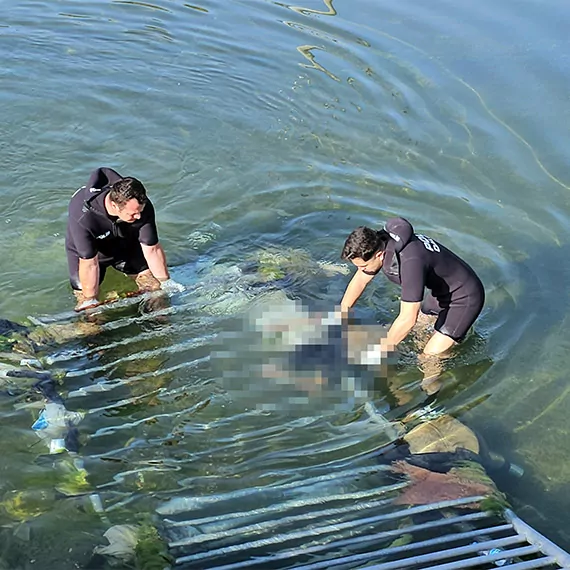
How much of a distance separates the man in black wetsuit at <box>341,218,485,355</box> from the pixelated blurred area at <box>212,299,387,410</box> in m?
0.26

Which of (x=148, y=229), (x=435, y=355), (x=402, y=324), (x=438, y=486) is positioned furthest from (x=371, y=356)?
(x=148, y=229)

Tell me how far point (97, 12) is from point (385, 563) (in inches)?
590

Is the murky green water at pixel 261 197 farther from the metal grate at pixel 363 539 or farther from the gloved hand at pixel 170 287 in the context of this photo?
the metal grate at pixel 363 539

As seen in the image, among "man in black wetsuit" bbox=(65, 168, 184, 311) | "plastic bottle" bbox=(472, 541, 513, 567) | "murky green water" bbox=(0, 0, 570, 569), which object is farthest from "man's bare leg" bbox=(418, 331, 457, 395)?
"man in black wetsuit" bbox=(65, 168, 184, 311)

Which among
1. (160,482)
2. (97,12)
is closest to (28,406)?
(160,482)

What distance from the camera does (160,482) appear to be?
568 cm

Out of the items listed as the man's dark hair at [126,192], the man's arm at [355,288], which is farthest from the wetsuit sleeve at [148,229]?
the man's arm at [355,288]

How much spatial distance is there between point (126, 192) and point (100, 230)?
2.42 ft

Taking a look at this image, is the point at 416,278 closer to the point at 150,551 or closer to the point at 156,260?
the point at 156,260

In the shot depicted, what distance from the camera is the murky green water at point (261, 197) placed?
610 centimetres

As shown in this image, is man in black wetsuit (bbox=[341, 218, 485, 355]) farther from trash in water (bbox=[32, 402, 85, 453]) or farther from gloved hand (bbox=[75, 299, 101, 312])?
trash in water (bbox=[32, 402, 85, 453])

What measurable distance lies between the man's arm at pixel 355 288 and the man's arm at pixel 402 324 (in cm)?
54

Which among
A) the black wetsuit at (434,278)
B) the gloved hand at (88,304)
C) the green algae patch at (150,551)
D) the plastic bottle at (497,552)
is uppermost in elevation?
the black wetsuit at (434,278)

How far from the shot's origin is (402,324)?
21.7ft
